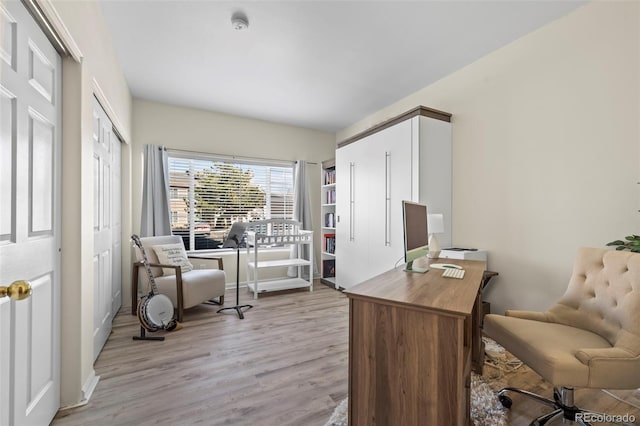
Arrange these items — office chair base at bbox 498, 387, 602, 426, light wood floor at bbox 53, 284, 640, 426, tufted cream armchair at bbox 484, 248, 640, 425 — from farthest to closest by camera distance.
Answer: light wood floor at bbox 53, 284, 640, 426
office chair base at bbox 498, 387, 602, 426
tufted cream armchair at bbox 484, 248, 640, 425

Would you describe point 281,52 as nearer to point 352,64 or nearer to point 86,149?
point 352,64

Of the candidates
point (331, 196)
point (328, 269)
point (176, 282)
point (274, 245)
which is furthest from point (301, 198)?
point (176, 282)

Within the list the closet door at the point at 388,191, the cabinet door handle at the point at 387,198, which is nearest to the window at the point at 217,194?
the closet door at the point at 388,191

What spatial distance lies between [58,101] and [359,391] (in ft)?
7.16

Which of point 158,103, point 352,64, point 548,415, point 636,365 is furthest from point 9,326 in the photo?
point 158,103

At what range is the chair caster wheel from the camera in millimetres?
1589

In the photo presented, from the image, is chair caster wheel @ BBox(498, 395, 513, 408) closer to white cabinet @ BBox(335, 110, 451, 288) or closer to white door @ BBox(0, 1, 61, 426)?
white cabinet @ BBox(335, 110, 451, 288)

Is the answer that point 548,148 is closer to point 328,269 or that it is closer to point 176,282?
point 328,269

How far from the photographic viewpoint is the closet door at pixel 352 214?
3.78 meters

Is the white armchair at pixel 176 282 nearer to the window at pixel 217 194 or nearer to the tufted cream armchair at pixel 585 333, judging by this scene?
the window at pixel 217 194

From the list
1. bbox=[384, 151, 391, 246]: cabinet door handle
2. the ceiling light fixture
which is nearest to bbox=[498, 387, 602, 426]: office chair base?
bbox=[384, 151, 391, 246]: cabinet door handle

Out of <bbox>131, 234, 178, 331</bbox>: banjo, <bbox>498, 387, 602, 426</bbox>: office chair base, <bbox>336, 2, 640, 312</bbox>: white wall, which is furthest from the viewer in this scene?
<bbox>131, 234, 178, 331</bbox>: banjo

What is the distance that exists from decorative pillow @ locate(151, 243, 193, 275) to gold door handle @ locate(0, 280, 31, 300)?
2676 millimetres

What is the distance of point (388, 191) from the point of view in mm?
3391
